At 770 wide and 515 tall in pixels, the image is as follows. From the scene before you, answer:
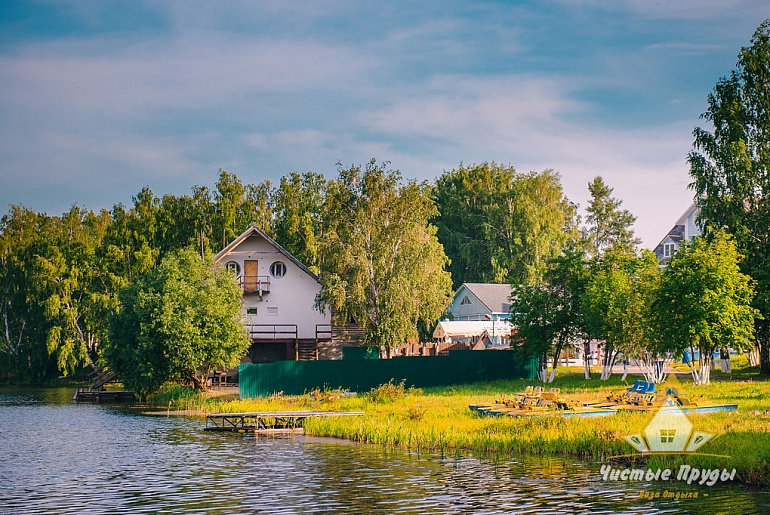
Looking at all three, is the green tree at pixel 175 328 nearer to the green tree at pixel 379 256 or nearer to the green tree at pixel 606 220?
the green tree at pixel 379 256

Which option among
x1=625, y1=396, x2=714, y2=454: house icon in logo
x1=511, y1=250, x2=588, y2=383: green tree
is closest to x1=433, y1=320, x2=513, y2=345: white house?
x1=511, y1=250, x2=588, y2=383: green tree

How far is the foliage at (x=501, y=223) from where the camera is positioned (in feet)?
311

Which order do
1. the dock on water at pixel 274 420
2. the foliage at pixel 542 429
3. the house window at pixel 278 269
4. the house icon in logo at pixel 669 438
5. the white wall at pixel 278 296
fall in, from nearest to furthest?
the foliage at pixel 542 429 → the house icon in logo at pixel 669 438 → the dock on water at pixel 274 420 → the white wall at pixel 278 296 → the house window at pixel 278 269

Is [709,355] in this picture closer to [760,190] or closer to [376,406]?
[760,190]

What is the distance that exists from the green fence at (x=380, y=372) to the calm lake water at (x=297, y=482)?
15.9 meters

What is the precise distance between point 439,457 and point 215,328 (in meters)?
27.5

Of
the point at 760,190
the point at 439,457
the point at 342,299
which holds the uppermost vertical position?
the point at 760,190

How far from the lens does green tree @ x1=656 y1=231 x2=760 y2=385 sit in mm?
40688

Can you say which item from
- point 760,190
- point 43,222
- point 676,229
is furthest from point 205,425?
point 676,229

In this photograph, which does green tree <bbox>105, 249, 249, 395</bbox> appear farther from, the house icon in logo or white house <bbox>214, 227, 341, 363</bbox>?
the house icon in logo

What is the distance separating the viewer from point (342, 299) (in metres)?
57.3

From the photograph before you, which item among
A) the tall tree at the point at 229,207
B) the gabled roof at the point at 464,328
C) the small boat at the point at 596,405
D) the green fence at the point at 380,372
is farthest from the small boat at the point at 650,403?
the tall tree at the point at 229,207

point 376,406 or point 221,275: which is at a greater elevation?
point 221,275

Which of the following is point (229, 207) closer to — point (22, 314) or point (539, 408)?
point (22, 314)
